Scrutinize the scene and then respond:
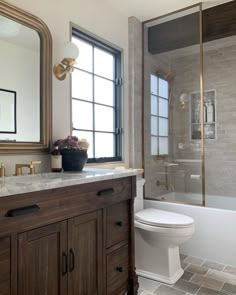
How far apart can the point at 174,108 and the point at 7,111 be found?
2.40 m

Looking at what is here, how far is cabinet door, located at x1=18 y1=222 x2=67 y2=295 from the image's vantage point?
1125 mm

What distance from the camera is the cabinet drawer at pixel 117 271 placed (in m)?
1.59

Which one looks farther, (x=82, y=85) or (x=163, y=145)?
(x=163, y=145)

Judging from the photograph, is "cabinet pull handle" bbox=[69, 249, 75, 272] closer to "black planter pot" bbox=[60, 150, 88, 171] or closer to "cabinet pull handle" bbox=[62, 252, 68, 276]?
"cabinet pull handle" bbox=[62, 252, 68, 276]

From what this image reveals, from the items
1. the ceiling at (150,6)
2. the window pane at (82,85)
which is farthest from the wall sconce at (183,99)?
the window pane at (82,85)

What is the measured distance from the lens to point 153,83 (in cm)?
318

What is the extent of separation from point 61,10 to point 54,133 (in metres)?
0.93

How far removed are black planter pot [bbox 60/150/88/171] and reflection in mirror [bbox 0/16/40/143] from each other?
0.22m

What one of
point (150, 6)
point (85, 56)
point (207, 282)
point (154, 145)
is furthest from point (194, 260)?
point (150, 6)

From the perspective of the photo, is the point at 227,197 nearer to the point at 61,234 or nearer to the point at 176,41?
the point at 176,41

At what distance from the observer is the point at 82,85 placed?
226 centimetres

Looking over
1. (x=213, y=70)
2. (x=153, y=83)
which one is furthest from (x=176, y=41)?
(x=213, y=70)

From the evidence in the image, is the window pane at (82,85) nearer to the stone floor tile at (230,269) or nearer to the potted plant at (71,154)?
the potted plant at (71,154)

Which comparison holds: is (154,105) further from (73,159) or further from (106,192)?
(106,192)
